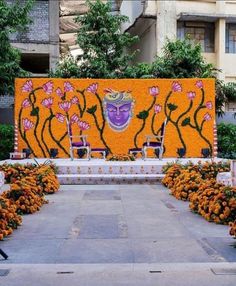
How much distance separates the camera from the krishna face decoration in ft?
58.2

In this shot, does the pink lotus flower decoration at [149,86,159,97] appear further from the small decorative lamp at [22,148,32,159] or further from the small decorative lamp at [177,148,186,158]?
the small decorative lamp at [22,148,32,159]

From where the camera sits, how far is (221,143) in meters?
18.7

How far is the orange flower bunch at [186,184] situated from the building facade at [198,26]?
12.1m

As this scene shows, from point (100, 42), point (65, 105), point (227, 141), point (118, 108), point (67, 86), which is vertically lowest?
point (227, 141)

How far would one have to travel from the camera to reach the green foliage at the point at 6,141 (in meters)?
18.1

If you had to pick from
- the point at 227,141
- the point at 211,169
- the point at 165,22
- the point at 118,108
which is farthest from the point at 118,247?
the point at 165,22

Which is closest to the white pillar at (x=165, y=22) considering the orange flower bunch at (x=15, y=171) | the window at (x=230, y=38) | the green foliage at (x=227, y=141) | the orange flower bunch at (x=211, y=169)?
the window at (x=230, y=38)

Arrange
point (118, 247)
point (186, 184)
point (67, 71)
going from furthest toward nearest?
point (67, 71) → point (186, 184) → point (118, 247)

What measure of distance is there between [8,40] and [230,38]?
37.1ft

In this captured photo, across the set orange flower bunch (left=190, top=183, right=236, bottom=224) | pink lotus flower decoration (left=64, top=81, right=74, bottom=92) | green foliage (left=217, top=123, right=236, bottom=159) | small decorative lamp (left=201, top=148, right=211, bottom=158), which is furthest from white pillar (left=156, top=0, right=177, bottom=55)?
orange flower bunch (left=190, top=183, right=236, bottom=224)

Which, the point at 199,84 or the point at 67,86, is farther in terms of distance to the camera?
the point at 199,84

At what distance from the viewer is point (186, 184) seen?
35.7 feet

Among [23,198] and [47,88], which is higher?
[47,88]

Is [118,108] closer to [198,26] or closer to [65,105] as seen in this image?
[65,105]
